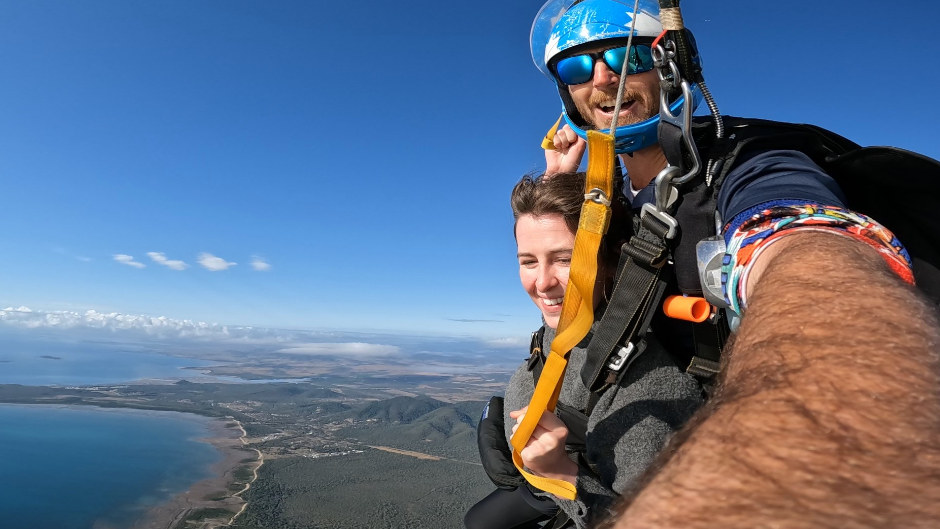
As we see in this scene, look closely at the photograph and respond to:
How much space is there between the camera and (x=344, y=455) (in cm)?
11525

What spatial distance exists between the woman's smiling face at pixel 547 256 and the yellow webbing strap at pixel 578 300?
25.2 inches

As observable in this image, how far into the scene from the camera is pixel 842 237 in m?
1.27

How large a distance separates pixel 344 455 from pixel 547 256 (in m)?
125

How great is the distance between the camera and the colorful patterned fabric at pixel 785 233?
1.29 meters

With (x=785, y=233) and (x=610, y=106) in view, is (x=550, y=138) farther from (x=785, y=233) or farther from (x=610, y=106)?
(x=785, y=233)

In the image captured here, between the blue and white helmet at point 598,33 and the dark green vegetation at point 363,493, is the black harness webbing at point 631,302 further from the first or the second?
the dark green vegetation at point 363,493

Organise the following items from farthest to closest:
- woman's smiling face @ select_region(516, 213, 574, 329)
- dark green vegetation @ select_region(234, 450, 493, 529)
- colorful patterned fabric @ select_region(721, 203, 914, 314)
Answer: dark green vegetation @ select_region(234, 450, 493, 529) < woman's smiling face @ select_region(516, 213, 574, 329) < colorful patterned fabric @ select_region(721, 203, 914, 314)

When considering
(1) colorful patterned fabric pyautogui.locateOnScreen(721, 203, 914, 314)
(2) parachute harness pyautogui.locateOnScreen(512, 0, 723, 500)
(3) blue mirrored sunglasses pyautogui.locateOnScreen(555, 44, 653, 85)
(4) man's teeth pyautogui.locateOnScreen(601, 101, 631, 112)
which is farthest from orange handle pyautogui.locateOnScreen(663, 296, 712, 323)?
(3) blue mirrored sunglasses pyautogui.locateOnScreen(555, 44, 653, 85)

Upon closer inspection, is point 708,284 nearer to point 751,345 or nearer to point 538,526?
point 751,345

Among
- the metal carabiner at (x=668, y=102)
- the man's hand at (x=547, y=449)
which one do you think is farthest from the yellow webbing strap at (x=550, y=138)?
the man's hand at (x=547, y=449)

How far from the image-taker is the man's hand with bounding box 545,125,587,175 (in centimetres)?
351

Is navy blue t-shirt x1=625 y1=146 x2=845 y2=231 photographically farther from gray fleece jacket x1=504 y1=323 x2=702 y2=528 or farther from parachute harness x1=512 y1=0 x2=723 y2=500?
gray fleece jacket x1=504 y1=323 x2=702 y2=528

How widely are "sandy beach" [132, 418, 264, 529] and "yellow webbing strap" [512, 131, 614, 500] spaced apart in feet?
327

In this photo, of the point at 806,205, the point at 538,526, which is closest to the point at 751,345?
the point at 806,205
